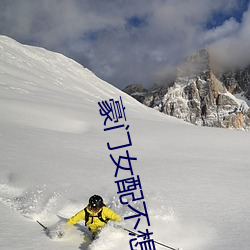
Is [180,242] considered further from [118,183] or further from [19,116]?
[19,116]

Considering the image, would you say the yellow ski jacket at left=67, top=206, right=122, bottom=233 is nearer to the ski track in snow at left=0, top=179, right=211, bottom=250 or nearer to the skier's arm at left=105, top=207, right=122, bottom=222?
the skier's arm at left=105, top=207, right=122, bottom=222

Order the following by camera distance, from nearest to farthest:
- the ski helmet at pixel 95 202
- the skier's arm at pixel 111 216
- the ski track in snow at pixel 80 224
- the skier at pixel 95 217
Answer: the ski track in snow at pixel 80 224, the ski helmet at pixel 95 202, the skier at pixel 95 217, the skier's arm at pixel 111 216

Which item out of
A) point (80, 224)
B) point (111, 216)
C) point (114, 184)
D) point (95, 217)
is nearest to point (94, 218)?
point (95, 217)

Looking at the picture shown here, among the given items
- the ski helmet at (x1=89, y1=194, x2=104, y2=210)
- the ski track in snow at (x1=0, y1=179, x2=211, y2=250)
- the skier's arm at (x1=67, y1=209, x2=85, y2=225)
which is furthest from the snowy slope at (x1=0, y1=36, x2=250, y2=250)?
the ski helmet at (x1=89, y1=194, x2=104, y2=210)

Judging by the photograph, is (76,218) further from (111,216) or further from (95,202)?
(111,216)

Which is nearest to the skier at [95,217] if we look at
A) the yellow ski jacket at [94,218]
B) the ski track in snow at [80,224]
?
the yellow ski jacket at [94,218]

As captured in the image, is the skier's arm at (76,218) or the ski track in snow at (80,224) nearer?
the ski track in snow at (80,224)

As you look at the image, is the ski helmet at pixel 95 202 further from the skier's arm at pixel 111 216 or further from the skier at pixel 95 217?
the skier's arm at pixel 111 216

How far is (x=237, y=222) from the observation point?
19.6ft

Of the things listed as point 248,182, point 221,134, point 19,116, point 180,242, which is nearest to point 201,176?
point 248,182

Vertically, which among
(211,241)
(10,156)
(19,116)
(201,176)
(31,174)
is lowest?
(211,241)

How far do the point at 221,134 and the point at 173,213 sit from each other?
1123 cm

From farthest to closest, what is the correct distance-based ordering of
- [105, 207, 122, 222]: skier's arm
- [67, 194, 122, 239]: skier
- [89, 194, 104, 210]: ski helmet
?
[105, 207, 122, 222]: skier's arm, [67, 194, 122, 239]: skier, [89, 194, 104, 210]: ski helmet

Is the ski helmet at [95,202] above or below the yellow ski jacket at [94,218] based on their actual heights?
above
